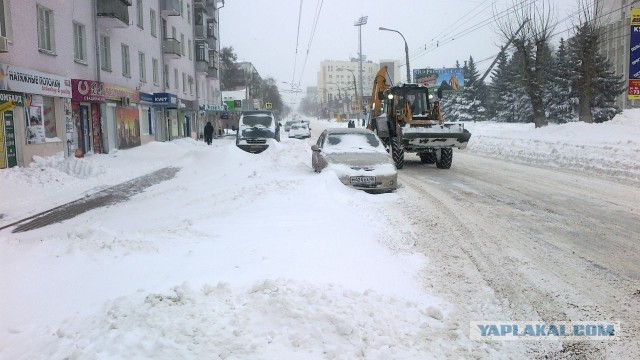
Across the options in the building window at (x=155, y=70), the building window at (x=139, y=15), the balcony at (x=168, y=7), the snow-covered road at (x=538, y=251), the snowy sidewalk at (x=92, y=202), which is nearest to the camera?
the snow-covered road at (x=538, y=251)

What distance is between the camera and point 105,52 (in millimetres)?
24828

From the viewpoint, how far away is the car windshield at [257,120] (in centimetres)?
2433

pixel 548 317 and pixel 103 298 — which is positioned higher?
pixel 103 298

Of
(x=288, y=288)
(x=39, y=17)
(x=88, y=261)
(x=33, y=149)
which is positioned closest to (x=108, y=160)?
(x=33, y=149)

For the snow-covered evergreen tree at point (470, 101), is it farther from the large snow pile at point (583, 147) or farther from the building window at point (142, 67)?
the building window at point (142, 67)

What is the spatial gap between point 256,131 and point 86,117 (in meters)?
7.81

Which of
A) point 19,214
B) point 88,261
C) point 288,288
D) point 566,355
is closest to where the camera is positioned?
point 566,355

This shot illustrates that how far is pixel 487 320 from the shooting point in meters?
4.52

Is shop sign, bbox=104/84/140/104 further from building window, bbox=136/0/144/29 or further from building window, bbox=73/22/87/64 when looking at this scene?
building window, bbox=136/0/144/29

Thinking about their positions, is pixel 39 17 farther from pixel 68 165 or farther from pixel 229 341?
pixel 229 341

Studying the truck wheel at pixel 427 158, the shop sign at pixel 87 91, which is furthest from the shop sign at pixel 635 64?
the shop sign at pixel 87 91

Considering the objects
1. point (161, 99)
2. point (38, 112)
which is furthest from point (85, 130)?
point (161, 99)

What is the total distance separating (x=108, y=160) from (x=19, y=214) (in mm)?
10881

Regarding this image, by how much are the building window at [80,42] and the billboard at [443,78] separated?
41.8m
